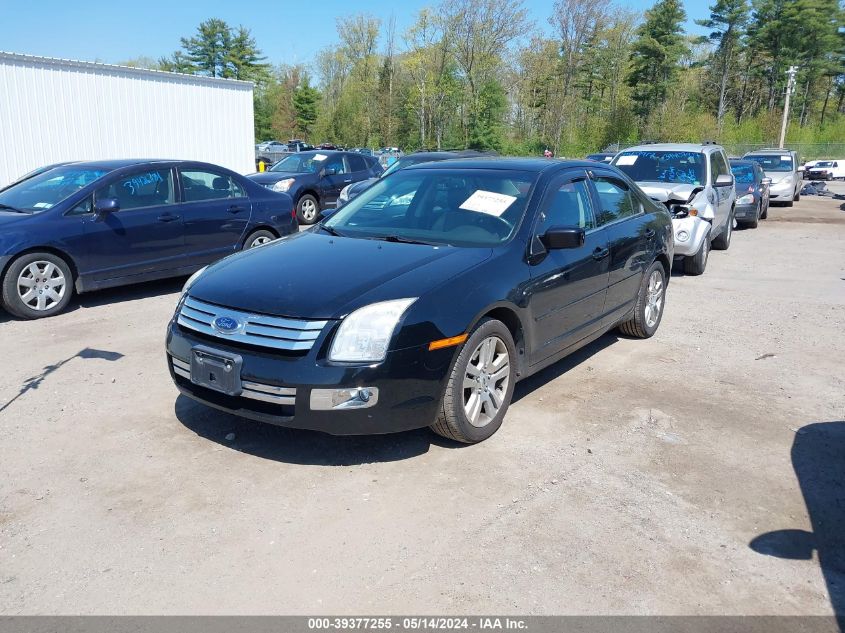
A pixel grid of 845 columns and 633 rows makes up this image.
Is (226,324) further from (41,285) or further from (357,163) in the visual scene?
(357,163)

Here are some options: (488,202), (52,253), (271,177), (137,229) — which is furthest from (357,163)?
(488,202)

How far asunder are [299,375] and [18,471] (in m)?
1.72

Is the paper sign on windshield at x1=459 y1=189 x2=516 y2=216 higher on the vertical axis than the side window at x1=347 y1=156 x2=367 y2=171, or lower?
lower

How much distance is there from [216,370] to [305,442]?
759 millimetres

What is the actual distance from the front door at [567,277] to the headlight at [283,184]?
10633 mm

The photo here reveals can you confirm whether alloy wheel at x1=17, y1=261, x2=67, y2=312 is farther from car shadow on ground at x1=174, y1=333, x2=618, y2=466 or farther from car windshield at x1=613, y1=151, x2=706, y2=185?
car windshield at x1=613, y1=151, x2=706, y2=185

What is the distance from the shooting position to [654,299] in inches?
269

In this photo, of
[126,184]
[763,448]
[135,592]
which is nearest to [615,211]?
[763,448]

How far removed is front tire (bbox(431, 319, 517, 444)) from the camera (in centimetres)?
407

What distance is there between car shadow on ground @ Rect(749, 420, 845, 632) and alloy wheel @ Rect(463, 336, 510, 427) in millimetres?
1608

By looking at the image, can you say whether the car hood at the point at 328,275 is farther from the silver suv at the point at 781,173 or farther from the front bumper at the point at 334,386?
the silver suv at the point at 781,173

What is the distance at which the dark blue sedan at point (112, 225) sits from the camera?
285 inches

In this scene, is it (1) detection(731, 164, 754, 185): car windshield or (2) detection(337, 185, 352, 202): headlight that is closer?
(2) detection(337, 185, 352, 202): headlight

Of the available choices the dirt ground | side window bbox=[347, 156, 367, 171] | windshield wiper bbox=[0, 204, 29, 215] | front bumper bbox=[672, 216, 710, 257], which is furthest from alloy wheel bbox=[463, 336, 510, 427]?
side window bbox=[347, 156, 367, 171]
